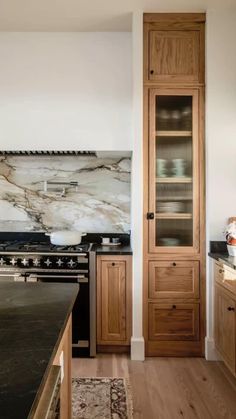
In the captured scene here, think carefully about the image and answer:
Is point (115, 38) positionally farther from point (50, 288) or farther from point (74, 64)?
point (50, 288)

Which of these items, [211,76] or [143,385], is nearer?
[143,385]

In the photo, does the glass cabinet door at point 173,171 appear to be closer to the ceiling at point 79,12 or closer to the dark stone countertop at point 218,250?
the dark stone countertop at point 218,250

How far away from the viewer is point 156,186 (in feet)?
9.40

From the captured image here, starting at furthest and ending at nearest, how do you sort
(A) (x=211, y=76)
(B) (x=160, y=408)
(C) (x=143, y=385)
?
(A) (x=211, y=76) < (C) (x=143, y=385) < (B) (x=160, y=408)

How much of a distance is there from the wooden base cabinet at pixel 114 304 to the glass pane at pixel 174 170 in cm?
47

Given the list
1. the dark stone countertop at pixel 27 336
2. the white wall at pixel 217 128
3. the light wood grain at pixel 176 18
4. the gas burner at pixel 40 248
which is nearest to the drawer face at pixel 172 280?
the white wall at pixel 217 128

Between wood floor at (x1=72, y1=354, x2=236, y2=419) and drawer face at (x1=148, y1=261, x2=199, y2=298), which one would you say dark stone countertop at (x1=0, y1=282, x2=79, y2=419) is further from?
drawer face at (x1=148, y1=261, x2=199, y2=298)

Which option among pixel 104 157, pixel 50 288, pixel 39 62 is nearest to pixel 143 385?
pixel 50 288

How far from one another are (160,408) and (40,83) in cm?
272

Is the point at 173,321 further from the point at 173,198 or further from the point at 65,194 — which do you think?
the point at 65,194

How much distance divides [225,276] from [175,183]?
89 centimetres

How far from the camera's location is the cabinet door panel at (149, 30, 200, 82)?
283 cm

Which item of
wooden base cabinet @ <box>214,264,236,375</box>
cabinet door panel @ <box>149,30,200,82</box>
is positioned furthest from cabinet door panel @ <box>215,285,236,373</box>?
cabinet door panel @ <box>149,30,200,82</box>

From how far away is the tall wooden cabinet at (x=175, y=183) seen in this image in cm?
280
